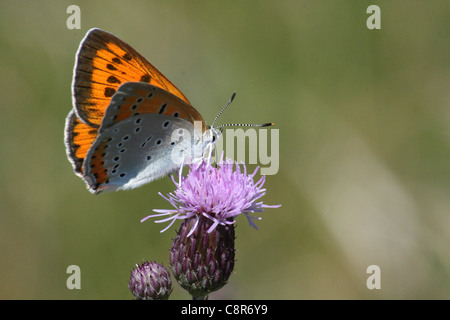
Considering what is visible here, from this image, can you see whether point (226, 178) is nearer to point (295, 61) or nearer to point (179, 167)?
point (179, 167)

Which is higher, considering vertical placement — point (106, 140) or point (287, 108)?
point (287, 108)

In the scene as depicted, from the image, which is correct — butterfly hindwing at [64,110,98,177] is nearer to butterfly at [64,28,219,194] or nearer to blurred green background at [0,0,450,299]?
butterfly at [64,28,219,194]

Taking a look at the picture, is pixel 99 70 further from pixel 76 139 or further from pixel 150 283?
pixel 150 283

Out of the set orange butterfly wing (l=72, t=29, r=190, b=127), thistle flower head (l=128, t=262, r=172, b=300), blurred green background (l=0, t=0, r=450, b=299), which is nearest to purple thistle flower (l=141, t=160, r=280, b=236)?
thistle flower head (l=128, t=262, r=172, b=300)

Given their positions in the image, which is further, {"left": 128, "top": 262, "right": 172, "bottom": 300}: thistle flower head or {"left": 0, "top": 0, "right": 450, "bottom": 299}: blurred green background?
{"left": 0, "top": 0, "right": 450, "bottom": 299}: blurred green background

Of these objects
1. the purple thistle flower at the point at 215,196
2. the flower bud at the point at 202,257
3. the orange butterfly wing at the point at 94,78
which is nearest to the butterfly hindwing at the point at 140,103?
the orange butterfly wing at the point at 94,78

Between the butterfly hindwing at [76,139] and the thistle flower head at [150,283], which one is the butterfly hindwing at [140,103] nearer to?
the butterfly hindwing at [76,139]
